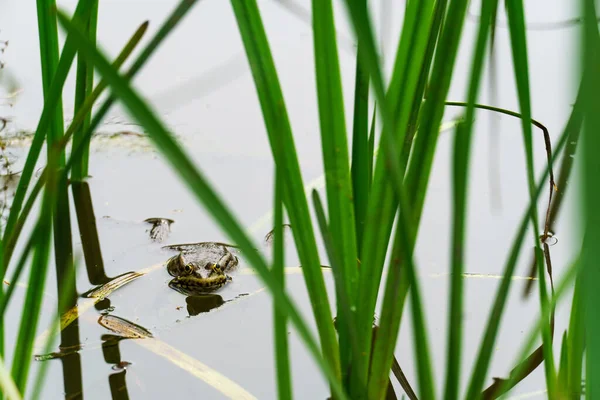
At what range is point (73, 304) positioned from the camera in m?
2.54

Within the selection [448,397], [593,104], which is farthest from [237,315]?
[593,104]

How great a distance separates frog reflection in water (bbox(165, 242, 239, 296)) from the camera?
3021 mm

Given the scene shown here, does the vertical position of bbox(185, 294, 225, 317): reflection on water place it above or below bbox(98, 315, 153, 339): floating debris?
above

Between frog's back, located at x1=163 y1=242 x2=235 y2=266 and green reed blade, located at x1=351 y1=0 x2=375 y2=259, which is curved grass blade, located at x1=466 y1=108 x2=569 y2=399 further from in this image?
frog's back, located at x1=163 y1=242 x2=235 y2=266

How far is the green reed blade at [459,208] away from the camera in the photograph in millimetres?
1170

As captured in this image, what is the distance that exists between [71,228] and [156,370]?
1025 millimetres

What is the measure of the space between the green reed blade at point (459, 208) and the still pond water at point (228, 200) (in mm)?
218

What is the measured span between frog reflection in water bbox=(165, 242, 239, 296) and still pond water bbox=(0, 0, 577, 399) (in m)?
0.05

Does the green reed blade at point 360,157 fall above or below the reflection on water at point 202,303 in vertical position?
above

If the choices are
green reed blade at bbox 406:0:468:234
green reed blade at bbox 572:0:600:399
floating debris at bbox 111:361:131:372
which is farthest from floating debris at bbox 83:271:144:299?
green reed blade at bbox 572:0:600:399

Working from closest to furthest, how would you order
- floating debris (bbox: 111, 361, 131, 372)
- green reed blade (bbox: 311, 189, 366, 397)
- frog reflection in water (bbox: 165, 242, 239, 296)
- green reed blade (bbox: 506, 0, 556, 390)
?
green reed blade (bbox: 311, 189, 366, 397) < green reed blade (bbox: 506, 0, 556, 390) < floating debris (bbox: 111, 361, 131, 372) < frog reflection in water (bbox: 165, 242, 239, 296)

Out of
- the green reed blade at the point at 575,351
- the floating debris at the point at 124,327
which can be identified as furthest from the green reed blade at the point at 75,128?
the floating debris at the point at 124,327

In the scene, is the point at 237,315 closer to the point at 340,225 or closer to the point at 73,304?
the point at 73,304

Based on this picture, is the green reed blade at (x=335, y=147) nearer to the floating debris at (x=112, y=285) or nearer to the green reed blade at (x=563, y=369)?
the green reed blade at (x=563, y=369)
